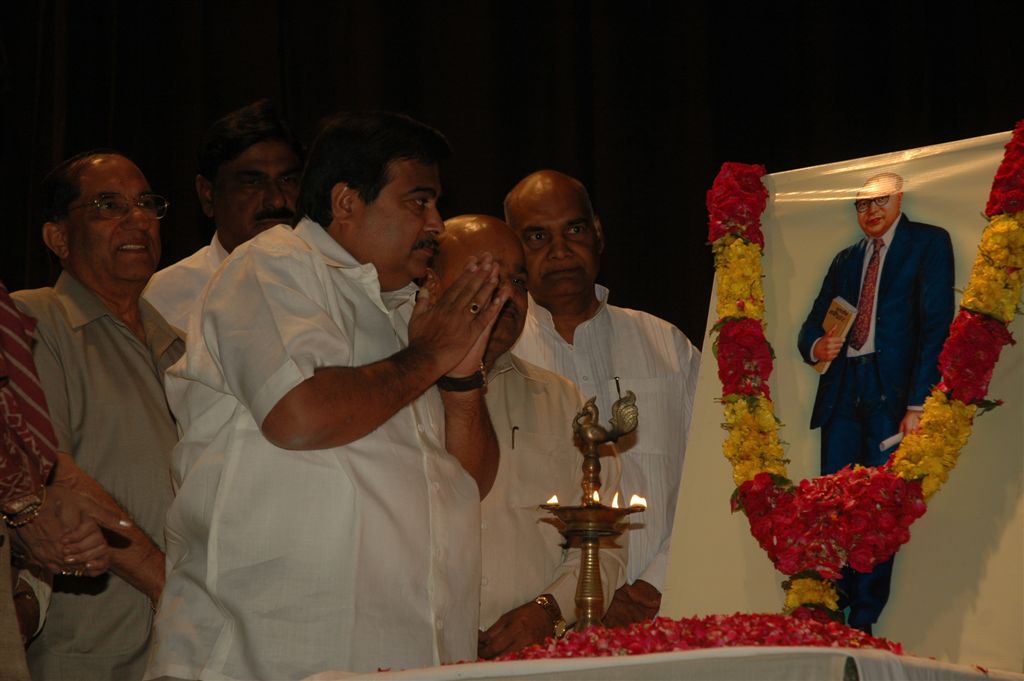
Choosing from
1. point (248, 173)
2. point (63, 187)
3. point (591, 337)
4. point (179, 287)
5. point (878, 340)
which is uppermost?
point (248, 173)

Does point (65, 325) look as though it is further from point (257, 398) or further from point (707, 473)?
point (707, 473)

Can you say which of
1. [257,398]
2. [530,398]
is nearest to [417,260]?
[257,398]

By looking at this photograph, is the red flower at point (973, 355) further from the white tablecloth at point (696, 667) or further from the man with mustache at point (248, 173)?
the man with mustache at point (248, 173)

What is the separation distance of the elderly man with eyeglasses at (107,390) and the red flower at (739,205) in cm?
167

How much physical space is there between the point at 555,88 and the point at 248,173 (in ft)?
5.36

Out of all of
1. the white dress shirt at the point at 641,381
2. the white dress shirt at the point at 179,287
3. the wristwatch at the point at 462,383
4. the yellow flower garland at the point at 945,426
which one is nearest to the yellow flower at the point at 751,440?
the yellow flower garland at the point at 945,426

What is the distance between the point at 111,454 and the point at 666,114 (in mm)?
3105

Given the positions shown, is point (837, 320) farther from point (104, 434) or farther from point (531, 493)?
point (104, 434)

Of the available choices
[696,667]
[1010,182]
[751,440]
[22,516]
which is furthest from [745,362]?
[22,516]

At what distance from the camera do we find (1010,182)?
3.27 m

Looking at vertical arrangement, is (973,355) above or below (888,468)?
above

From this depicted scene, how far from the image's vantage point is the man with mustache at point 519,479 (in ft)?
10.7

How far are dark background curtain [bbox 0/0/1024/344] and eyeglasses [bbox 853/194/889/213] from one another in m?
1.78

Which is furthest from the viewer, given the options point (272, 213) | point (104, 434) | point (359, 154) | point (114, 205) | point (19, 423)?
point (272, 213)
